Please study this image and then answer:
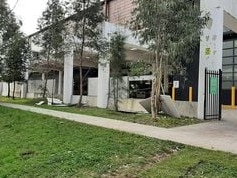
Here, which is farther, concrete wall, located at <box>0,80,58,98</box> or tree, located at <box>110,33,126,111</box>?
concrete wall, located at <box>0,80,58,98</box>

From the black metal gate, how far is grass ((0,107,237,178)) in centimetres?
587

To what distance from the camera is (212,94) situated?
16375 millimetres

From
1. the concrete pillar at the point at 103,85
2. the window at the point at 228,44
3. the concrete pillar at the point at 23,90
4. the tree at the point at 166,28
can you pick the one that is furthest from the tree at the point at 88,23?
the concrete pillar at the point at 23,90

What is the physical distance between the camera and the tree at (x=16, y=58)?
1182 inches

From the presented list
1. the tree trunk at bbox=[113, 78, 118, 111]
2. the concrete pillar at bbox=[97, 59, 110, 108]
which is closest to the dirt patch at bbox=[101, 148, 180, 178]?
the tree trunk at bbox=[113, 78, 118, 111]

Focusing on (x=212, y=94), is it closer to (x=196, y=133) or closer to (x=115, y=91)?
(x=196, y=133)

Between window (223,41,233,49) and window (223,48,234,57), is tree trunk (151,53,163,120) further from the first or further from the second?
window (223,41,233,49)

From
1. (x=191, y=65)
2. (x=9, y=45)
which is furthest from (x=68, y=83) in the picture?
(x=191, y=65)

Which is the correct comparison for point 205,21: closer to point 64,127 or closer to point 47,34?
point 64,127

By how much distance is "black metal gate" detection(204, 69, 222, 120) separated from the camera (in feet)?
53.2

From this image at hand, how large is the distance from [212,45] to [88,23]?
855 centimetres

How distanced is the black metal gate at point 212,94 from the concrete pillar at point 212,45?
6.7 inches

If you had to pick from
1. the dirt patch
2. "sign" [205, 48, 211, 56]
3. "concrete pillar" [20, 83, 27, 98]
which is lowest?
the dirt patch

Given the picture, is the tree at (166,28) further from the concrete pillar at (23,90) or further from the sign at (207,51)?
the concrete pillar at (23,90)
